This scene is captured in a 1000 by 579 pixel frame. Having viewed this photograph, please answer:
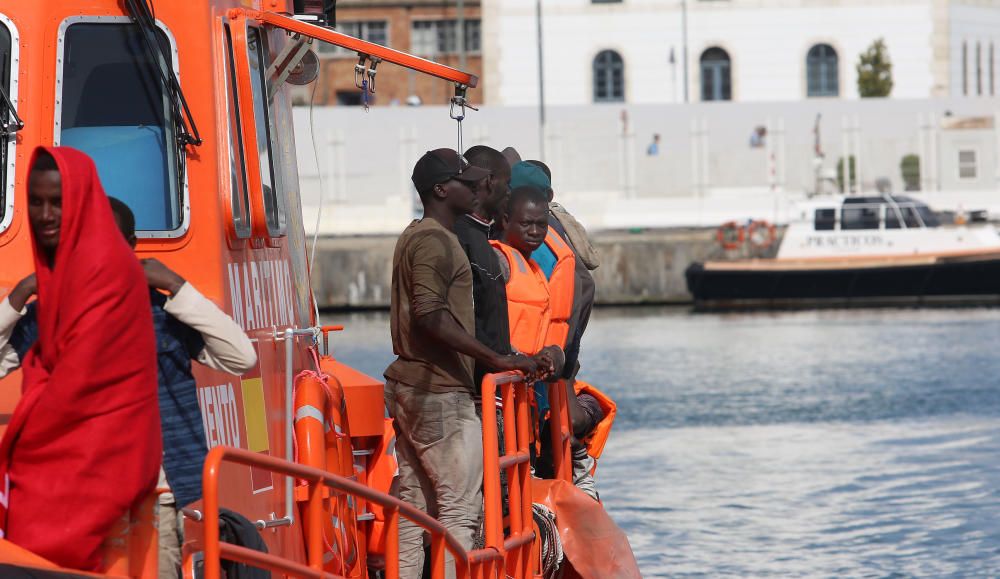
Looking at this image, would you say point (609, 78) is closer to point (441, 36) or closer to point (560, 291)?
point (441, 36)

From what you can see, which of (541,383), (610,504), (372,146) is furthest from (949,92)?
(541,383)

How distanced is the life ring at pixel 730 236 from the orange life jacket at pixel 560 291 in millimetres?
32273

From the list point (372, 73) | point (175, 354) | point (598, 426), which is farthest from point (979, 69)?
point (175, 354)

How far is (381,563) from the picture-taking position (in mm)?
6598

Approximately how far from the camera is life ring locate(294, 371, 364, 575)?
5789 mm

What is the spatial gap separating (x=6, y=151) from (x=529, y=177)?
10.9ft

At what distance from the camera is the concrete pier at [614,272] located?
1528 inches

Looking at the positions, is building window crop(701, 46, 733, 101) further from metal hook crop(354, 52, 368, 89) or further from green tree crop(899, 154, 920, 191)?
metal hook crop(354, 52, 368, 89)

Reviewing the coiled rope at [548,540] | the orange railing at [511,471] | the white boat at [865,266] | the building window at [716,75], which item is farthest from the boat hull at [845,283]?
the orange railing at [511,471]

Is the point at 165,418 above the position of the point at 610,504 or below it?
above

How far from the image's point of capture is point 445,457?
247 inches

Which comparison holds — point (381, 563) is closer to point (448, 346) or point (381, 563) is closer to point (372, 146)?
point (448, 346)

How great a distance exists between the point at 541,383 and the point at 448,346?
1.64 metres

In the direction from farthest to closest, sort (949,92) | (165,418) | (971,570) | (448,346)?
1. (949,92)
2. (971,570)
3. (448,346)
4. (165,418)
